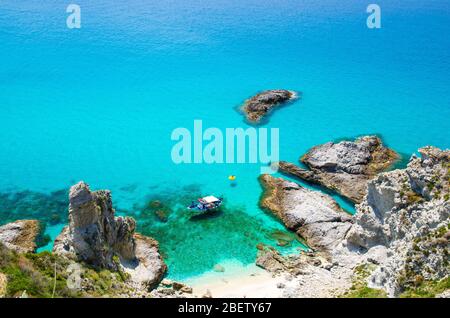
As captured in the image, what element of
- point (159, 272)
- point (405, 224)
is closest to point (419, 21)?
point (405, 224)

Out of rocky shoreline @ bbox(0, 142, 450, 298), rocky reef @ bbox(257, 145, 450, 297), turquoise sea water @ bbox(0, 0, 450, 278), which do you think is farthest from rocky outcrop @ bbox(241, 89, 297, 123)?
rocky reef @ bbox(257, 145, 450, 297)

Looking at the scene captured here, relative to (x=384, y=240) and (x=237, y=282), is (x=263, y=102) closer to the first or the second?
(x=384, y=240)

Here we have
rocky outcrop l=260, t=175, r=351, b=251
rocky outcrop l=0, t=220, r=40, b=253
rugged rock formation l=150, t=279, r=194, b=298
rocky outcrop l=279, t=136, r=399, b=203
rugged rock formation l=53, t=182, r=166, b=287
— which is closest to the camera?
rugged rock formation l=53, t=182, r=166, b=287

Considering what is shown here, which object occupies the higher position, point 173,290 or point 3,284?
point 3,284

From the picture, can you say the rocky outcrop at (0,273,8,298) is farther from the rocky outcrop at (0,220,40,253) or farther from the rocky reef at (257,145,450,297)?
the rocky reef at (257,145,450,297)

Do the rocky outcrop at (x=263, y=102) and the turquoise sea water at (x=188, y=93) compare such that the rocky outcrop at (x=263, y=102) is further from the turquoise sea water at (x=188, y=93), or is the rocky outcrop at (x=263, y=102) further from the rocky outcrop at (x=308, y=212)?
the rocky outcrop at (x=308, y=212)

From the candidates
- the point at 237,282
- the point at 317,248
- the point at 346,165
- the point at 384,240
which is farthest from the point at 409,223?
the point at 346,165

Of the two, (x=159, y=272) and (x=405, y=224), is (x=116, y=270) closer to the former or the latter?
(x=159, y=272)
